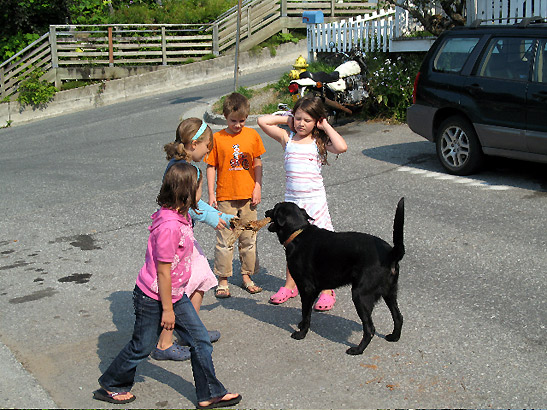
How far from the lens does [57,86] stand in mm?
20547

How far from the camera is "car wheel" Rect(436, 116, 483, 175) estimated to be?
8930 millimetres

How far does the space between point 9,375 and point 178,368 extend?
1061 millimetres

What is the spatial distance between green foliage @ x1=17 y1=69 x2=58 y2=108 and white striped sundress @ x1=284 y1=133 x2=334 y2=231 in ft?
50.9

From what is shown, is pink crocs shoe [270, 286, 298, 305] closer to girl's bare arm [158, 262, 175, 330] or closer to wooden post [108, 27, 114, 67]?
girl's bare arm [158, 262, 175, 330]

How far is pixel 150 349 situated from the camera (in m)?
3.93

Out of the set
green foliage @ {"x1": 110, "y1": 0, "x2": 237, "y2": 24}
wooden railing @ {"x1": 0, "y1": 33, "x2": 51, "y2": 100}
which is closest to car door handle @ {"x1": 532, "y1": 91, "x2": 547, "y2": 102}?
green foliage @ {"x1": 110, "y1": 0, "x2": 237, "y2": 24}

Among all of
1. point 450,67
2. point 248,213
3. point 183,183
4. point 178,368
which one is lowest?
point 178,368

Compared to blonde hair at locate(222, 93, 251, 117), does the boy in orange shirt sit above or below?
below

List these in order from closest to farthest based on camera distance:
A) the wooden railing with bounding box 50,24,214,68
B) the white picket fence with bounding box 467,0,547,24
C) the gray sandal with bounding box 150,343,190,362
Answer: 1. the gray sandal with bounding box 150,343,190,362
2. the white picket fence with bounding box 467,0,547,24
3. the wooden railing with bounding box 50,24,214,68

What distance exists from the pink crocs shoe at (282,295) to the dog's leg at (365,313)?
3.45 feet

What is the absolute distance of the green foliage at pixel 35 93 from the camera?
1906 centimetres

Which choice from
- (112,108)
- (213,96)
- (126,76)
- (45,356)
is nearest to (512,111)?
(45,356)

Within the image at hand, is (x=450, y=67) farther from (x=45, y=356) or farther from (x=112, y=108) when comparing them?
(x=112, y=108)

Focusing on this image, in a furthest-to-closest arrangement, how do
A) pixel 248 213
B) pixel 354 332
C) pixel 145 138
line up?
1. pixel 145 138
2. pixel 248 213
3. pixel 354 332
